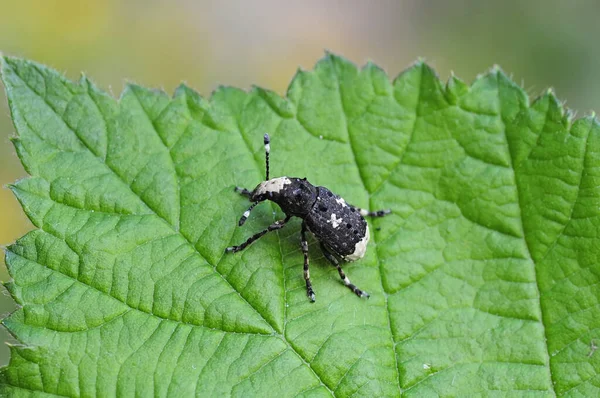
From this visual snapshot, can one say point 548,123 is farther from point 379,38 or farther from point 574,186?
point 379,38

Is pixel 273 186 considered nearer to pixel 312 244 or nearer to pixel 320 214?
pixel 320 214

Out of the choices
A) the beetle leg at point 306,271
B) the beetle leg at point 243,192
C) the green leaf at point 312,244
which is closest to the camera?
the green leaf at point 312,244

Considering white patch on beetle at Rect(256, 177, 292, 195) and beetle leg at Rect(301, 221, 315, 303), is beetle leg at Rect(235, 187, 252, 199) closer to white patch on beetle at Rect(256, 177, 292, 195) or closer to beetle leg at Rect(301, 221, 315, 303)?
white patch on beetle at Rect(256, 177, 292, 195)

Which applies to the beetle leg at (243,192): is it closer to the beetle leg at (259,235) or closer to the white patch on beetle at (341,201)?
the beetle leg at (259,235)

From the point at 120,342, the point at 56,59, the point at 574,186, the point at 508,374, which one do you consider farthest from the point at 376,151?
the point at 56,59

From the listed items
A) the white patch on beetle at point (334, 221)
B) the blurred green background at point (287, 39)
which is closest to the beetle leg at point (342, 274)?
the white patch on beetle at point (334, 221)

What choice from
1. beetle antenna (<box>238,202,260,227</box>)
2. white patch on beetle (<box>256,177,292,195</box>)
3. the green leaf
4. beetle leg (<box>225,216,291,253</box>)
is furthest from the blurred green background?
beetle antenna (<box>238,202,260,227</box>)

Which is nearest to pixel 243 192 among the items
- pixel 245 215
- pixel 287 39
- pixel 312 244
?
pixel 245 215
